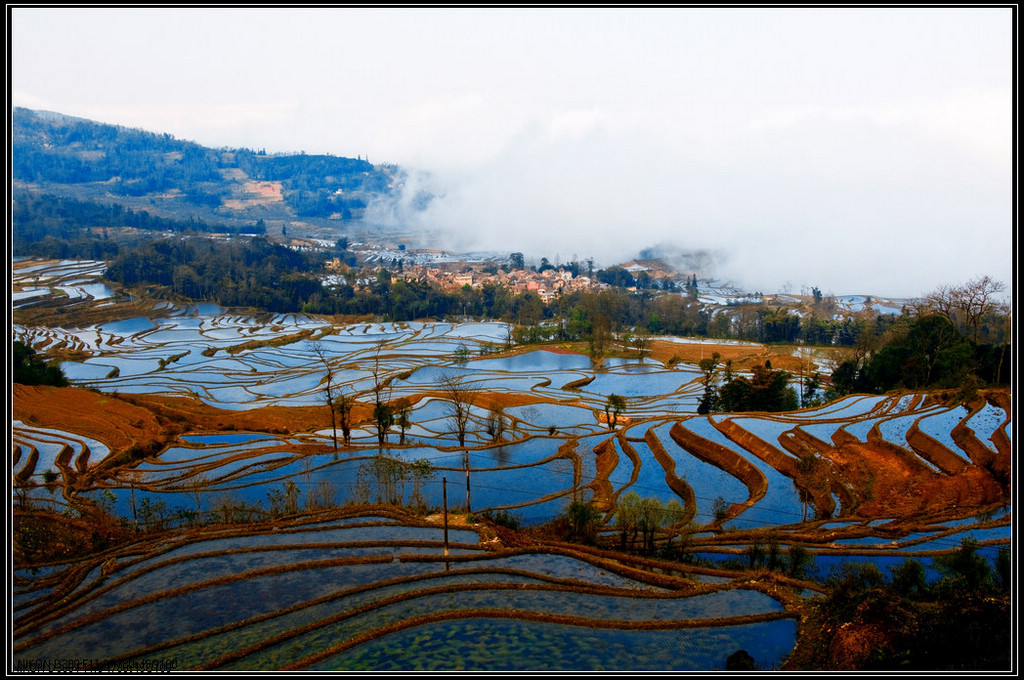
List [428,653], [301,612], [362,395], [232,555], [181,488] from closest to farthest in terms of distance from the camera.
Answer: [428,653]
[301,612]
[232,555]
[181,488]
[362,395]

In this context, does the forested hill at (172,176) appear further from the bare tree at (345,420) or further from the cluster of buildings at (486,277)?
the bare tree at (345,420)

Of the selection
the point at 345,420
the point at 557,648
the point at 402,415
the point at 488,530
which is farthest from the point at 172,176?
the point at 557,648

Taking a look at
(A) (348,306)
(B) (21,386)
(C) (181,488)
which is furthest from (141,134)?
(C) (181,488)

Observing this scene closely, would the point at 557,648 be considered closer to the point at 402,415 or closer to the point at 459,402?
the point at 402,415

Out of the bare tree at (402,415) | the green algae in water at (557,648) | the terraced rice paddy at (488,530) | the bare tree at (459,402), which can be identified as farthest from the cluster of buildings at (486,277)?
the green algae in water at (557,648)

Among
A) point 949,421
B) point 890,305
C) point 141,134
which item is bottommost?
point 949,421

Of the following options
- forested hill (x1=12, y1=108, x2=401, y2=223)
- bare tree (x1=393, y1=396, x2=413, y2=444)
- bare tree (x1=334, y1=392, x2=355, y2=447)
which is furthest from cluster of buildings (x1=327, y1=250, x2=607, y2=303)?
forested hill (x1=12, y1=108, x2=401, y2=223)

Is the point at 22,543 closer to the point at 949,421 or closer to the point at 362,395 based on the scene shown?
the point at 362,395
